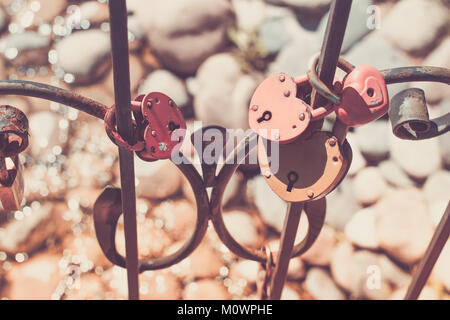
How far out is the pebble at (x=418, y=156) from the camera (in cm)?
170

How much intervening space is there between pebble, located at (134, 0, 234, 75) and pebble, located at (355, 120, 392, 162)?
0.78m

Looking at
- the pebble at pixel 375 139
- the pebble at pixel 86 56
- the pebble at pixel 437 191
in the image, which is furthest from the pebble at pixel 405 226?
the pebble at pixel 86 56

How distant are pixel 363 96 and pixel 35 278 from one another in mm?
1728

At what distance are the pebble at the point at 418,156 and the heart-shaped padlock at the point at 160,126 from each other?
60.0 inches

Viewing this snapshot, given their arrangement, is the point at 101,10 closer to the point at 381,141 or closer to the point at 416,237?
the point at 381,141

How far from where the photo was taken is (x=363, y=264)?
66.8 inches

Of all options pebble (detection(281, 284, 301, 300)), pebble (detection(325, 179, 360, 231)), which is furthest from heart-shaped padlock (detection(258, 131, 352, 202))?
pebble (detection(325, 179, 360, 231))

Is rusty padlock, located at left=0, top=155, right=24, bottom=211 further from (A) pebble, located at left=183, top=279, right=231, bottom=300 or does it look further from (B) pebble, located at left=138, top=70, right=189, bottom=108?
(B) pebble, located at left=138, top=70, right=189, bottom=108

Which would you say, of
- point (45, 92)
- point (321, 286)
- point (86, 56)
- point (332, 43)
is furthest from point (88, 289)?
point (332, 43)

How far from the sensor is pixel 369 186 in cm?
181

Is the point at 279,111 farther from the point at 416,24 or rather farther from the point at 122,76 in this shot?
the point at 416,24

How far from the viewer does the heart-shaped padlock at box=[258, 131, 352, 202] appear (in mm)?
352
